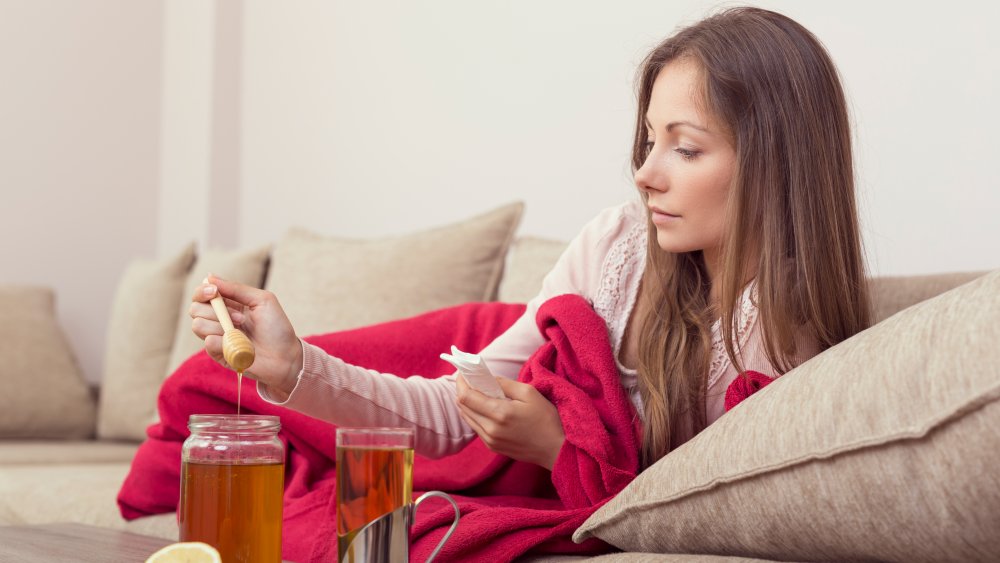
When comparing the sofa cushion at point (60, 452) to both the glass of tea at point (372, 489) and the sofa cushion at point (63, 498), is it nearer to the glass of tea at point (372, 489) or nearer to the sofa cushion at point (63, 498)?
the sofa cushion at point (63, 498)

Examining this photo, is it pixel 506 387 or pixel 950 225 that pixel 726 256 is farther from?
pixel 950 225

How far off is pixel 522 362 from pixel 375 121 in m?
1.71

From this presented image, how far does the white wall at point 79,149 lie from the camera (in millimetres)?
3494

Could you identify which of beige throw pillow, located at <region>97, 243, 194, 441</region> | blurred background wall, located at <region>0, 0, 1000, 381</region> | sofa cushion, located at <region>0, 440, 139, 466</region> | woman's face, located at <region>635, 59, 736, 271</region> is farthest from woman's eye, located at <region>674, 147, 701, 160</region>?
beige throw pillow, located at <region>97, 243, 194, 441</region>

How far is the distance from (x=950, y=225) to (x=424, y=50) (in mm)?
1569

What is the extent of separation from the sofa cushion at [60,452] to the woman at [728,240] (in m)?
1.42

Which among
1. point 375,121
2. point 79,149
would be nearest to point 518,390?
point 375,121

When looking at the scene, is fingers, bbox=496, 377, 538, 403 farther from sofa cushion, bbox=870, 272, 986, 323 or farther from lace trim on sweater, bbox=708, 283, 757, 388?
sofa cushion, bbox=870, 272, 986, 323

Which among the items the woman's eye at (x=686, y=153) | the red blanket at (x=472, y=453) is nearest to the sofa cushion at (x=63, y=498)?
the red blanket at (x=472, y=453)

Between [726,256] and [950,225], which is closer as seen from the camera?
[726,256]

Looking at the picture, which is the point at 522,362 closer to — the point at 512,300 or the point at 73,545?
the point at 512,300

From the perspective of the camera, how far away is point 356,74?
315cm

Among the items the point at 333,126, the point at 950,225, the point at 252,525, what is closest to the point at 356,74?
the point at 333,126

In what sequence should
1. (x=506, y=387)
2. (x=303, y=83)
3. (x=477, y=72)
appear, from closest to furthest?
(x=506, y=387) < (x=477, y=72) < (x=303, y=83)
